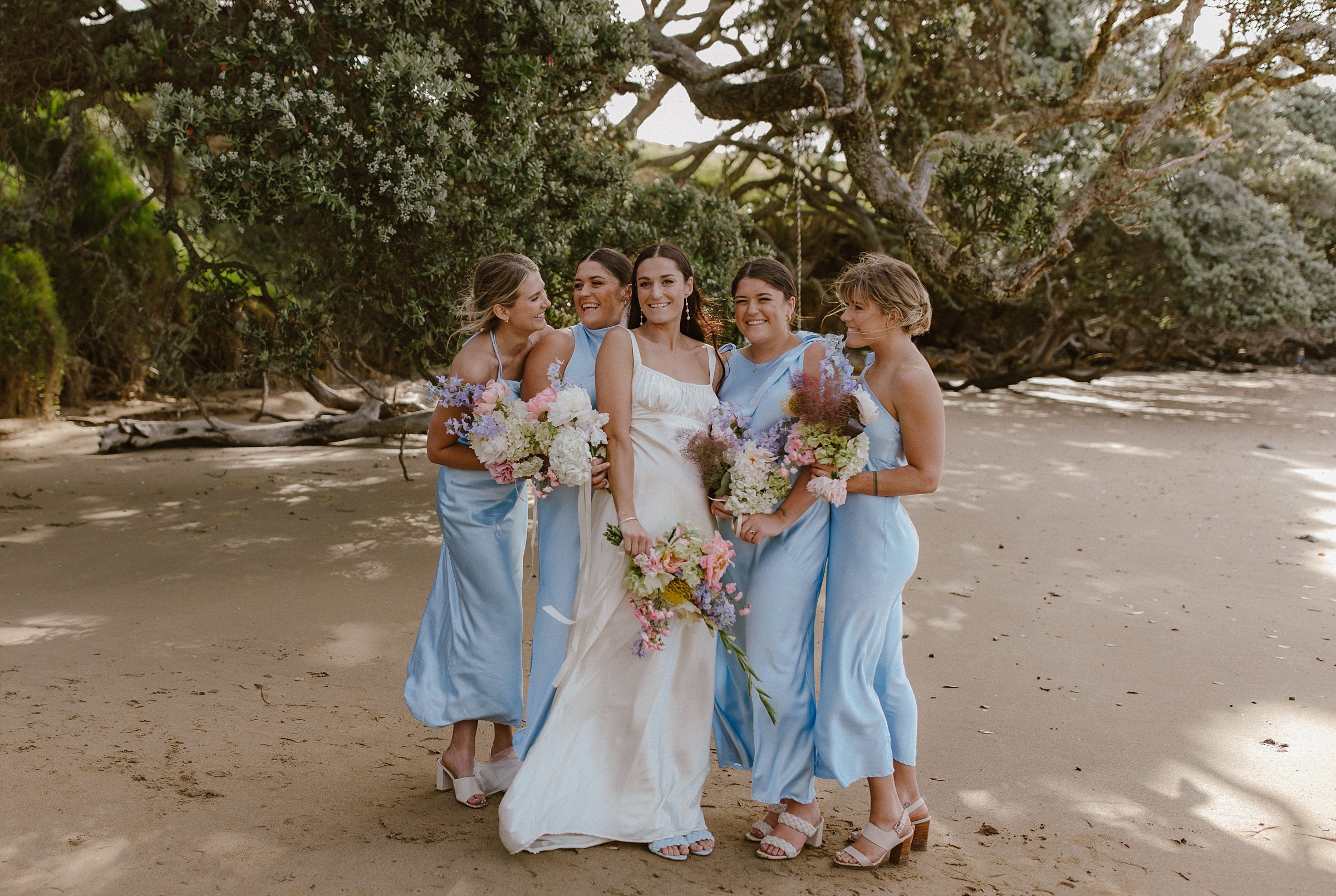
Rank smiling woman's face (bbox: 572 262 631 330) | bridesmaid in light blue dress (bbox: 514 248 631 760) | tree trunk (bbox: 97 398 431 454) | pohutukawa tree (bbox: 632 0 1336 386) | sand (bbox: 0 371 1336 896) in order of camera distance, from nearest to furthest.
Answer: sand (bbox: 0 371 1336 896)
bridesmaid in light blue dress (bbox: 514 248 631 760)
smiling woman's face (bbox: 572 262 631 330)
pohutukawa tree (bbox: 632 0 1336 386)
tree trunk (bbox: 97 398 431 454)

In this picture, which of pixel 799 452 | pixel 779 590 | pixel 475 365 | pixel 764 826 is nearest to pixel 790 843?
pixel 764 826

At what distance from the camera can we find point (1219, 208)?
664 inches

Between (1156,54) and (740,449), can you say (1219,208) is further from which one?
(740,449)

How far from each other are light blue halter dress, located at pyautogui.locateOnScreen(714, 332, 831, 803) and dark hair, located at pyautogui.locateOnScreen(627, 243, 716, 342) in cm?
38

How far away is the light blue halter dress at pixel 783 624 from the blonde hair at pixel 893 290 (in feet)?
1.07

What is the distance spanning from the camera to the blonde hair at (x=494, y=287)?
3857mm

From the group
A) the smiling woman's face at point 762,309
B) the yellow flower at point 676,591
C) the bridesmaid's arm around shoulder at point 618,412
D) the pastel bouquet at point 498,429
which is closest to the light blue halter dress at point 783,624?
the smiling woman's face at point 762,309

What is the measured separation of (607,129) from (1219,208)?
11.9m

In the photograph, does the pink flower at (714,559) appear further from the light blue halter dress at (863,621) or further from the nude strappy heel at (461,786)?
the nude strappy heel at (461,786)

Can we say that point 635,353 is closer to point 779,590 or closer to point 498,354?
point 498,354

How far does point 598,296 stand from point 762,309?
0.69m

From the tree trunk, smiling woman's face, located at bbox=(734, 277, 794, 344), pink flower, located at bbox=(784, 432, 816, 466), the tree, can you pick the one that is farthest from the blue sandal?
the tree trunk

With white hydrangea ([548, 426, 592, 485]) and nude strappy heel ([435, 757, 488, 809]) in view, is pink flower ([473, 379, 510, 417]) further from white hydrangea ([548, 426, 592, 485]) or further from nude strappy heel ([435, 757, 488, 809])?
nude strappy heel ([435, 757, 488, 809])

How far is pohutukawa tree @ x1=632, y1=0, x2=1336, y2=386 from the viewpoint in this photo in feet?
28.4
